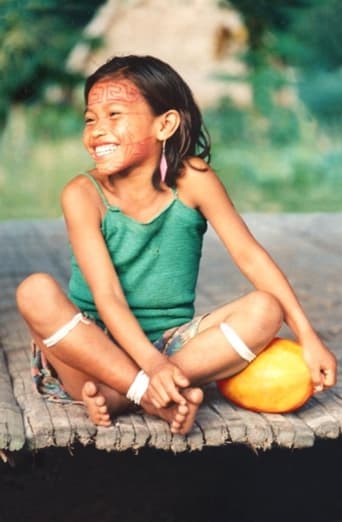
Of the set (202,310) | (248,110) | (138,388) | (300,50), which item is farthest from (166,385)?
(300,50)

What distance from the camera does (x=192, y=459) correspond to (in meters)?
3.16

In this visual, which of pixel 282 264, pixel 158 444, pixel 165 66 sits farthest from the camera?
pixel 282 264

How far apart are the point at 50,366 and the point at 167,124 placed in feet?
2.43

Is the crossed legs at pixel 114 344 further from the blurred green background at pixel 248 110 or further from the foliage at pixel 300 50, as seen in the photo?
the foliage at pixel 300 50

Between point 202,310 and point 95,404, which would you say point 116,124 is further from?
point 202,310

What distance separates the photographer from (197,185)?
9.64 feet

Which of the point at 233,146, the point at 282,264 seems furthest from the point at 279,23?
the point at 282,264

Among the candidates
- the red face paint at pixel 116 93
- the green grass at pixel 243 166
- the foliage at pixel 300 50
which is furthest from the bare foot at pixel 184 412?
the foliage at pixel 300 50

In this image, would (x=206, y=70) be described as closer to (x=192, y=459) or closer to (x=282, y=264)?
(x=282, y=264)

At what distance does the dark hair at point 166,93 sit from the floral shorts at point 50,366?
1.36ft

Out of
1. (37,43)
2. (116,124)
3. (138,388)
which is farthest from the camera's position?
(37,43)

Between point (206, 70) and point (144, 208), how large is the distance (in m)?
Result: 7.51

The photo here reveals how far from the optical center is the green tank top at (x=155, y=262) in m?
2.89

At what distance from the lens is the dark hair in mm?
2871
